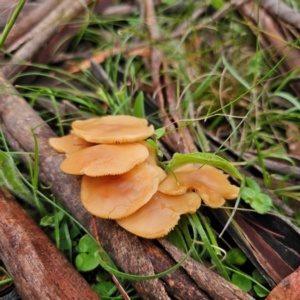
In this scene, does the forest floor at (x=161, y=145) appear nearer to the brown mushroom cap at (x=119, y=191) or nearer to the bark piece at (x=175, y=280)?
the bark piece at (x=175, y=280)

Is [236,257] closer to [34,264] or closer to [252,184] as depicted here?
[252,184]

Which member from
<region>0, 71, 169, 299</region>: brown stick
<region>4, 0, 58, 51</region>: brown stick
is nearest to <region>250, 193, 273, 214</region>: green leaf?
<region>0, 71, 169, 299</region>: brown stick

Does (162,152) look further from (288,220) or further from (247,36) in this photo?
(247,36)

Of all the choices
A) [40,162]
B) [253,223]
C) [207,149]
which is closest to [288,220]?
[253,223]

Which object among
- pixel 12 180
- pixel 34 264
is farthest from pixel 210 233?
pixel 12 180

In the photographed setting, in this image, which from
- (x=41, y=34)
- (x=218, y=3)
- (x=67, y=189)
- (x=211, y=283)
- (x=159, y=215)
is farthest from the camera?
(x=218, y=3)

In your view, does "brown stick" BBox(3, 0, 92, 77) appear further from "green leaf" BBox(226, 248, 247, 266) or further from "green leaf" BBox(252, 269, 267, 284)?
"green leaf" BBox(252, 269, 267, 284)
